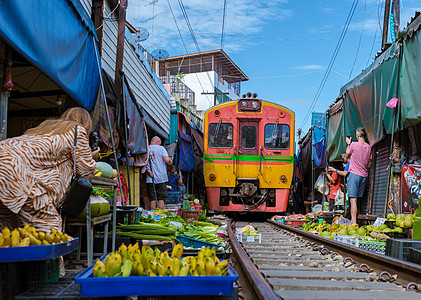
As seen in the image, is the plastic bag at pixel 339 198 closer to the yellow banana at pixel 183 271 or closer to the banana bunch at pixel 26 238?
the banana bunch at pixel 26 238

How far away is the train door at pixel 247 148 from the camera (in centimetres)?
1220

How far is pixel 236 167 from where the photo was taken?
12.2 meters

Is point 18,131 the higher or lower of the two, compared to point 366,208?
higher

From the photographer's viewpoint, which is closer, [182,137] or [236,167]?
[236,167]

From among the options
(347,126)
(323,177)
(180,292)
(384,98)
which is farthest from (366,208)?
(180,292)

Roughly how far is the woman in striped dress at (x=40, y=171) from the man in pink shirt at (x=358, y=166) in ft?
20.6

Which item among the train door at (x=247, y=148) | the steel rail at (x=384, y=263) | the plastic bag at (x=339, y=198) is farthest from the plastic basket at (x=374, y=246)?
the train door at (x=247, y=148)

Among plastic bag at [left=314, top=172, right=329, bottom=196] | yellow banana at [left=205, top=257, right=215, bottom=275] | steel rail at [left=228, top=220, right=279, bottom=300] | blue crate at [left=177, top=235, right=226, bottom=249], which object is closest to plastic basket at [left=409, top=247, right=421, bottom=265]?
steel rail at [left=228, top=220, right=279, bottom=300]

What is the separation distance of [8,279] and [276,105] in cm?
1106

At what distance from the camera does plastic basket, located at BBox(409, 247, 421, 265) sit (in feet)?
14.0

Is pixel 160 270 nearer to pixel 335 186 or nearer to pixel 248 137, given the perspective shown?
pixel 335 186

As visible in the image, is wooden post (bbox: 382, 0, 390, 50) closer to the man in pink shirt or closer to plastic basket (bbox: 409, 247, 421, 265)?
the man in pink shirt

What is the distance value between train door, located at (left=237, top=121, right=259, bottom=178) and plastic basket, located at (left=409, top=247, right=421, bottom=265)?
769cm

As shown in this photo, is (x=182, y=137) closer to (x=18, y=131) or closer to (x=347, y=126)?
(x=347, y=126)
